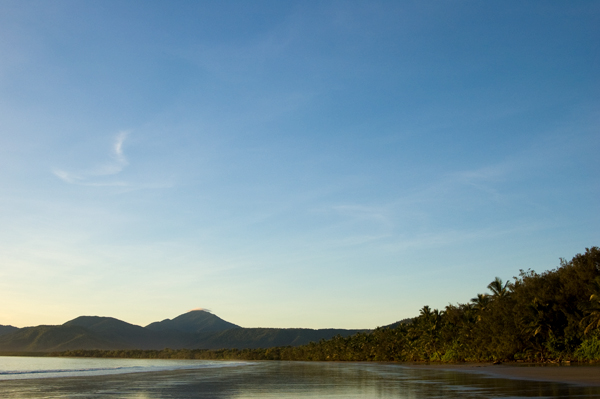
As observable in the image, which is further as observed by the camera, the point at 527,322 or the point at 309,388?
the point at 527,322

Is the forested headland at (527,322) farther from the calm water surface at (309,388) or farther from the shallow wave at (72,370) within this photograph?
the shallow wave at (72,370)

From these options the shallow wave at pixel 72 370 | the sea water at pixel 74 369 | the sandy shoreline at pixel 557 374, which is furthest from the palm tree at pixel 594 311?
the shallow wave at pixel 72 370

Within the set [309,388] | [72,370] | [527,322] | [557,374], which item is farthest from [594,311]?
[72,370]

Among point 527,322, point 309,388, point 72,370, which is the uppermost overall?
point 527,322

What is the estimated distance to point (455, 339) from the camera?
282ft

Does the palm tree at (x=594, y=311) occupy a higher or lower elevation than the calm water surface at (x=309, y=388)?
higher

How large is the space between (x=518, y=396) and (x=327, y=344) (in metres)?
137

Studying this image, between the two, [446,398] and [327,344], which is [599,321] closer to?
[446,398]

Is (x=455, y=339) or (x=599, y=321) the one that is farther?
(x=455, y=339)

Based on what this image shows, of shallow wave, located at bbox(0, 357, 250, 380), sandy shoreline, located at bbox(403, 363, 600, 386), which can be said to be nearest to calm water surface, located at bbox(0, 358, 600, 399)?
sandy shoreline, located at bbox(403, 363, 600, 386)

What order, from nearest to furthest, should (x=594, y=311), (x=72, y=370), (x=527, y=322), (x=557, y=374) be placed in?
(x=557, y=374)
(x=594, y=311)
(x=527, y=322)
(x=72, y=370)

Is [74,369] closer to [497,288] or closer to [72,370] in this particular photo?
[72,370]

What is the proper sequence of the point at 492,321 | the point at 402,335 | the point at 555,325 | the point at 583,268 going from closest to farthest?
the point at 583,268 → the point at 555,325 → the point at 492,321 → the point at 402,335

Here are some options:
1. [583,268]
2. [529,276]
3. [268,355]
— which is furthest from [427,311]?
[268,355]
